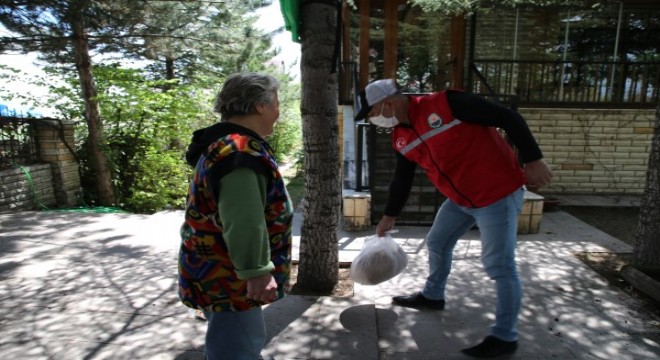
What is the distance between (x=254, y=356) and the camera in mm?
1753

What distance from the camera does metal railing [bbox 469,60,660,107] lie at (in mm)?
8508

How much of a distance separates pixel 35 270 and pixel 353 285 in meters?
2.77

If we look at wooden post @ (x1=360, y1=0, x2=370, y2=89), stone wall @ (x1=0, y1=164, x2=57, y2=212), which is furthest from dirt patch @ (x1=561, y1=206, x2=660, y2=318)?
stone wall @ (x1=0, y1=164, x2=57, y2=212)

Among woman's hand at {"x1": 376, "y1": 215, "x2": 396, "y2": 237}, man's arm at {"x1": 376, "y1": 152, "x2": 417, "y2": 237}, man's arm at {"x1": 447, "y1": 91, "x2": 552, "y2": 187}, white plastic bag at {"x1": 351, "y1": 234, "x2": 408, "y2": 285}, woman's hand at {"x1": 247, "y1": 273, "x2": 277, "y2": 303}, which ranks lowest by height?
white plastic bag at {"x1": 351, "y1": 234, "x2": 408, "y2": 285}

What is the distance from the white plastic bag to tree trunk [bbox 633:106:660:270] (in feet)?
7.73

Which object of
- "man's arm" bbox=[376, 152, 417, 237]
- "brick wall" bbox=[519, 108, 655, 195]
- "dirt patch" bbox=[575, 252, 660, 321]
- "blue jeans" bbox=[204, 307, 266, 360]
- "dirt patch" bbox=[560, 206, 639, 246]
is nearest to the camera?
"blue jeans" bbox=[204, 307, 266, 360]

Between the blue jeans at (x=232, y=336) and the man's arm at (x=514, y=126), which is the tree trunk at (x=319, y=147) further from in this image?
the blue jeans at (x=232, y=336)

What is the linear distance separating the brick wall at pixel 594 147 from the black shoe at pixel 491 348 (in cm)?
617

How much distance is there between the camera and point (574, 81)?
8.82 metres

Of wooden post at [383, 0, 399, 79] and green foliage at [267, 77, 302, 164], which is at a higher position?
wooden post at [383, 0, 399, 79]

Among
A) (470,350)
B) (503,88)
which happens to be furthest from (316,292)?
(503,88)

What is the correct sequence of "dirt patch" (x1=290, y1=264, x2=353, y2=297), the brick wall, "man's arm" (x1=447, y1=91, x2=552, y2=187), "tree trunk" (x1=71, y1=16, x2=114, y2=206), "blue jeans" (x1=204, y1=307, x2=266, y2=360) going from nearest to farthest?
"blue jeans" (x1=204, y1=307, x2=266, y2=360)
"man's arm" (x1=447, y1=91, x2=552, y2=187)
"dirt patch" (x1=290, y1=264, x2=353, y2=297)
"tree trunk" (x1=71, y1=16, x2=114, y2=206)
the brick wall

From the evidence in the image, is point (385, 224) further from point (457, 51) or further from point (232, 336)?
point (457, 51)

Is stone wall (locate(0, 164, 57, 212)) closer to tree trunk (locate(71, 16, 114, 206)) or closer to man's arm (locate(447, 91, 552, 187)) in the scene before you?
tree trunk (locate(71, 16, 114, 206))
